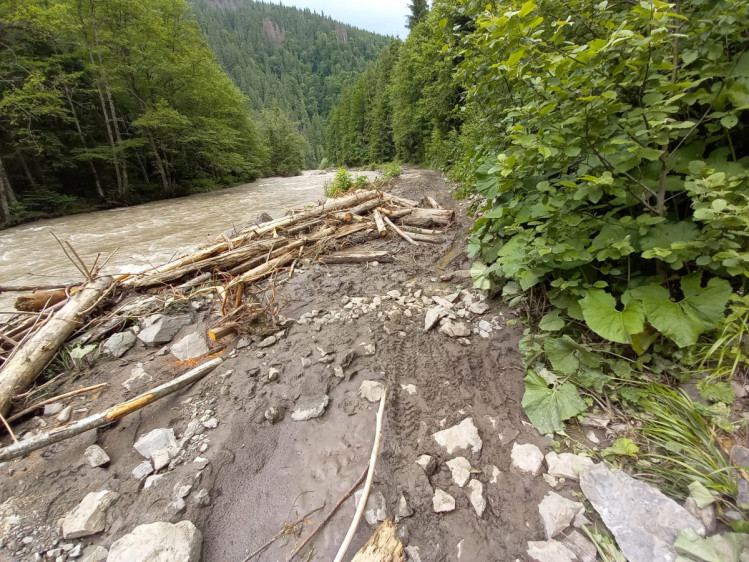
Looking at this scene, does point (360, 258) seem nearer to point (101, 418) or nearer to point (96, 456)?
point (101, 418)

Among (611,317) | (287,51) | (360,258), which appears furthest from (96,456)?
(287,51)

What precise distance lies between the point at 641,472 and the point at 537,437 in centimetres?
50

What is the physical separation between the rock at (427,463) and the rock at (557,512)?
0.59 m

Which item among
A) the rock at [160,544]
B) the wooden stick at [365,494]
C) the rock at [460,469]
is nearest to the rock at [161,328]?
the rock at [160,544]

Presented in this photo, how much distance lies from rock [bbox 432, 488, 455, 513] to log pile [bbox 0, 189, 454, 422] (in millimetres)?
2453

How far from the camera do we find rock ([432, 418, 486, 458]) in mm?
1920

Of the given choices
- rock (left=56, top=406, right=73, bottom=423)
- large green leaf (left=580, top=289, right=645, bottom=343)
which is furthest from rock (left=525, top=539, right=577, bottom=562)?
rock (left=56, top=406, right=73, bottom=423)

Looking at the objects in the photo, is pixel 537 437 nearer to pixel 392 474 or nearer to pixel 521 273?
pixel 392 474

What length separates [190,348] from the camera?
315cm

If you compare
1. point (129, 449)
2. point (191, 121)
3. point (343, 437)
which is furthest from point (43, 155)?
point (343, 437)

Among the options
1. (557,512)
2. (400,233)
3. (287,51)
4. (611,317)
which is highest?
(287,51)

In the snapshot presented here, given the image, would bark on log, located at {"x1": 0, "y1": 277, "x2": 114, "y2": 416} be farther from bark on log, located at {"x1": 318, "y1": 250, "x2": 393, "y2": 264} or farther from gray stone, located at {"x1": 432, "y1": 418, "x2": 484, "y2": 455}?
gray stone, located at {"x1": 432, "y1": 418, "x2": 484, "y2": 455}

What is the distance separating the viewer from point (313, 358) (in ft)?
9.12

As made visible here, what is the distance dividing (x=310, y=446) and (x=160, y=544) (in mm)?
891
